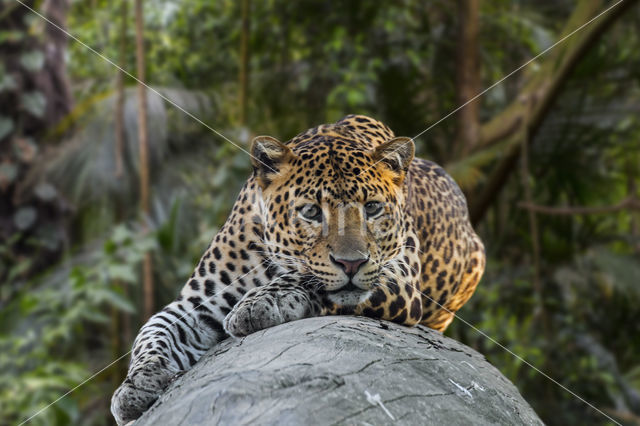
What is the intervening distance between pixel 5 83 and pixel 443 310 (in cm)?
687

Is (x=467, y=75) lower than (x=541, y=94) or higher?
higher

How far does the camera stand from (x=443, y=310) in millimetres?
4688

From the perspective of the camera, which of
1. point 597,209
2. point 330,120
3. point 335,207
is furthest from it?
point 330,120

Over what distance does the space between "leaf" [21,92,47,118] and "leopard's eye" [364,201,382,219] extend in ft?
23.1

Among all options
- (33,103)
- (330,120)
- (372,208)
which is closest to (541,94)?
(330,120)

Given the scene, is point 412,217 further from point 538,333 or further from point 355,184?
point 538,333

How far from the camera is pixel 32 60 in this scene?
9484 millimetres

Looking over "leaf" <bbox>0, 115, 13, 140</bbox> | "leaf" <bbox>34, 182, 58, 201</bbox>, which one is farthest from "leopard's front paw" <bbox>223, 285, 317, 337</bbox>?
"leaf" <bbox>0, 115, 13, 140</bbox>

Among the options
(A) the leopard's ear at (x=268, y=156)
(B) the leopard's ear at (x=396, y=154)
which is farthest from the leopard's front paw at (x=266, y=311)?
(B) the leopard's ear at (x=396, y=154)

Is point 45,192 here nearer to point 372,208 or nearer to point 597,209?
point 597,209

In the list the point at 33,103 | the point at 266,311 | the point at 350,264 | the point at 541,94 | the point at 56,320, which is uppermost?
the point at 33,103

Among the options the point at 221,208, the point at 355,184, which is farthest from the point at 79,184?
the point at 355,184

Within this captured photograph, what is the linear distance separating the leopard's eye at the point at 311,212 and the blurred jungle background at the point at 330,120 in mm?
4274

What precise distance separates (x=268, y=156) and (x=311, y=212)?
0.41 meters
